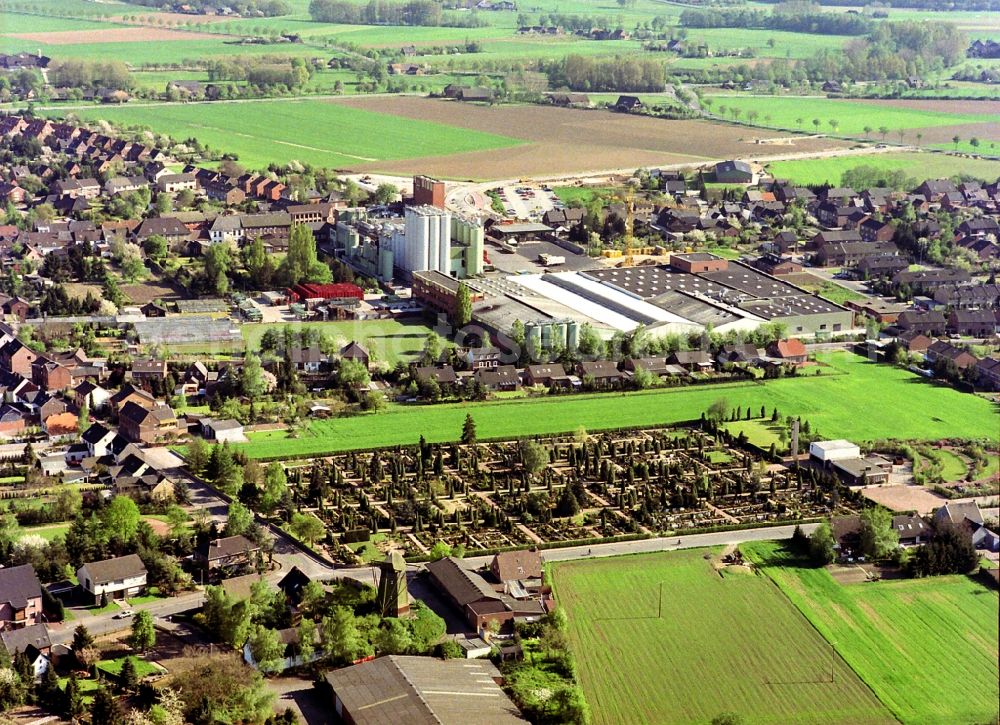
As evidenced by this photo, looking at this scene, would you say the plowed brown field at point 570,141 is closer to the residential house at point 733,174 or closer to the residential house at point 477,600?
the residential house at point 733,174

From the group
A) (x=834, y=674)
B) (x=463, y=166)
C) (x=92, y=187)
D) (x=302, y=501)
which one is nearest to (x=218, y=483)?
(x=302, y=501)

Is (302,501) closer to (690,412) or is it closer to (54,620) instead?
(54,620)

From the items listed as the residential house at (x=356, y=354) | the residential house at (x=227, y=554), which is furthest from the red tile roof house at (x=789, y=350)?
the residential house at (x=227, y=554)

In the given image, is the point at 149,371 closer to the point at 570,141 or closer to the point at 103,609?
the point at 103,609

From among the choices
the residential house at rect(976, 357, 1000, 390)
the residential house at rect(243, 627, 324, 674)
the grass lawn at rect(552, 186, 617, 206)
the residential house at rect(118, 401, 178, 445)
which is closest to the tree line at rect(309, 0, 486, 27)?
the grass lawn at rect(552, 186, 617, 206)

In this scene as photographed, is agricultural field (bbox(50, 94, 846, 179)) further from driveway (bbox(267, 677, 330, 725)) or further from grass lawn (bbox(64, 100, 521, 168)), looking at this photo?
driveway (bbox(267, 677, 330, 725))

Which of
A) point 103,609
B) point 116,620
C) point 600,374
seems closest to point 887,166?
point 600,374
